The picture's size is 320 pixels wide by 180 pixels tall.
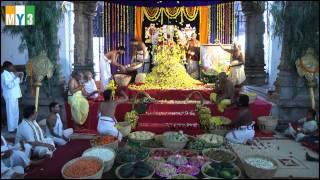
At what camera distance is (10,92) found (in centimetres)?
779

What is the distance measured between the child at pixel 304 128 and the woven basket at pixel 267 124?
0.88 ft

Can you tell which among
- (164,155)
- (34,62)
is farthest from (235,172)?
(34,62)

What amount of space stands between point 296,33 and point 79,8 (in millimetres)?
6420

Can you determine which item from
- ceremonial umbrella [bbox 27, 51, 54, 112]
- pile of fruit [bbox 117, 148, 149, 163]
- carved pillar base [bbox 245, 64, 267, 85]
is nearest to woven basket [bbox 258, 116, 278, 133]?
pile of fruit [bbox 117, 148, 149, 163]

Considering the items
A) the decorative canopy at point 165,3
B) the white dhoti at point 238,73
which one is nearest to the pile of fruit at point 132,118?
the white dhoti at point 238,73

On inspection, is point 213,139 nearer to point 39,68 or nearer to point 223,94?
point 223,94

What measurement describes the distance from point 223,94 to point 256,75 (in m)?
3.80

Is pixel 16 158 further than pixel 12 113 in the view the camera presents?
No

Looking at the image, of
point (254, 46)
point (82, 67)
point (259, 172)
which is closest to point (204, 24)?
point (254, 46)

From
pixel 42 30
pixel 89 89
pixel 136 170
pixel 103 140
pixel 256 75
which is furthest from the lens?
pixel 256 75

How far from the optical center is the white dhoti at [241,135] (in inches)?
271

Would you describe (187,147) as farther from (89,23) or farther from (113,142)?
(89,23)

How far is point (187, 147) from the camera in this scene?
21.3 ft

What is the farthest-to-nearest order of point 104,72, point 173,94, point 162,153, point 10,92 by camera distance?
point 104,72
point 173,94
point 10,92
point 162,153
